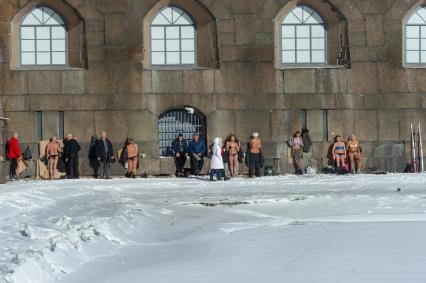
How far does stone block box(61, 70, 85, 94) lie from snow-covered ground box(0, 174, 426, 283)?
7.27 metres

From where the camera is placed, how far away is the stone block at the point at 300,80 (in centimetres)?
3256

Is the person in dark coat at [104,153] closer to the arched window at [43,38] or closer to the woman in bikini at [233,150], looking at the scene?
the arched window at [43,38]

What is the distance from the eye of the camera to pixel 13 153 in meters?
30.9

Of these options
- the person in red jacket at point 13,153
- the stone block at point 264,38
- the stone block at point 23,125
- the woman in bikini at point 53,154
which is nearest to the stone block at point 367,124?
the stone block at point 264,38

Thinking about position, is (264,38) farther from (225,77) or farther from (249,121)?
(249,121)

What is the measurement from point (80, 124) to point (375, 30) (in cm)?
1041

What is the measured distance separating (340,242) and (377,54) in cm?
1958

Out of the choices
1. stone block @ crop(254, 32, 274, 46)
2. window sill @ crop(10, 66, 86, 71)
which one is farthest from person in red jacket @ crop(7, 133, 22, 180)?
stone block @ crop(254, 32, 274, 46)

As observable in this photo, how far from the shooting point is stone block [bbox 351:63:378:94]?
3272 cm

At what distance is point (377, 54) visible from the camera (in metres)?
32.8

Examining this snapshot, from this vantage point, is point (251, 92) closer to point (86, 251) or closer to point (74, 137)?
point (74, 137)

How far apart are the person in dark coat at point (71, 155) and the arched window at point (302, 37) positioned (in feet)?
25.1

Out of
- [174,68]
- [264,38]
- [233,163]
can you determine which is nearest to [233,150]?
[233,163]

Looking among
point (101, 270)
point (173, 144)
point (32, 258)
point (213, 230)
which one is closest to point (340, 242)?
point (213, 230)
